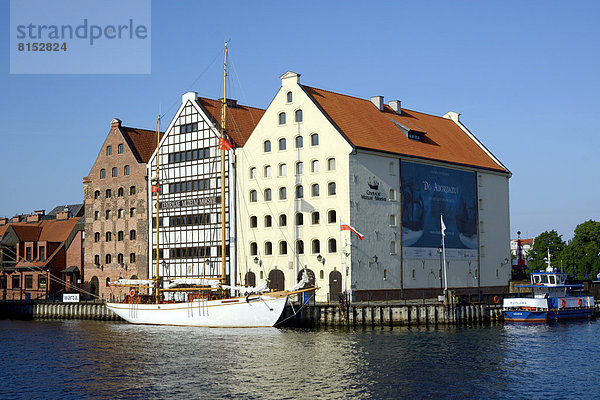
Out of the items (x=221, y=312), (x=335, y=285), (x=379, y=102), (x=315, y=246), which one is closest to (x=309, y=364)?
(x=221, y=312)

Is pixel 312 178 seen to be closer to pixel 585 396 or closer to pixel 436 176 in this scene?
pixel 436 176

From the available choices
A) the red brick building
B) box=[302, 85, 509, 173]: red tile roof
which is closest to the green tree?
box=[302, 85, 509, 173]: red tile roof

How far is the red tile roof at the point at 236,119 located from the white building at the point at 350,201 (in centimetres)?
411

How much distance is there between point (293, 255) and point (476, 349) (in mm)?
28994

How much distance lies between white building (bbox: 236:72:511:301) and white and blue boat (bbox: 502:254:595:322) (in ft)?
38.0

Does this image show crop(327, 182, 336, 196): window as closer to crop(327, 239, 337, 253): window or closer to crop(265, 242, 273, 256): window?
crop(327, 239, 337, 253): window

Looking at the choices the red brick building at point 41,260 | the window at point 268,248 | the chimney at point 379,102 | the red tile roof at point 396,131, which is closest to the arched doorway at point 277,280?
the window at point 268,248

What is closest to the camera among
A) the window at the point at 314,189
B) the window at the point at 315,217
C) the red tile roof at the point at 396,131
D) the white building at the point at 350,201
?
the white building at the point at 350,201

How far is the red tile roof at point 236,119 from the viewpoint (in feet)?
273

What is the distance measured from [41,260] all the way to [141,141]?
2108cm

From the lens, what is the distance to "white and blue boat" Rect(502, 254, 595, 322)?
2603 inches

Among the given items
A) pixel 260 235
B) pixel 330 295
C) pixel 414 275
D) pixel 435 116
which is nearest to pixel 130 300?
pixel 260 235

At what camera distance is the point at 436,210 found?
7962 cm

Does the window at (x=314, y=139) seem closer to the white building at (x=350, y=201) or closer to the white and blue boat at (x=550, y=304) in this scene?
the white building at (x=350, y=201)
